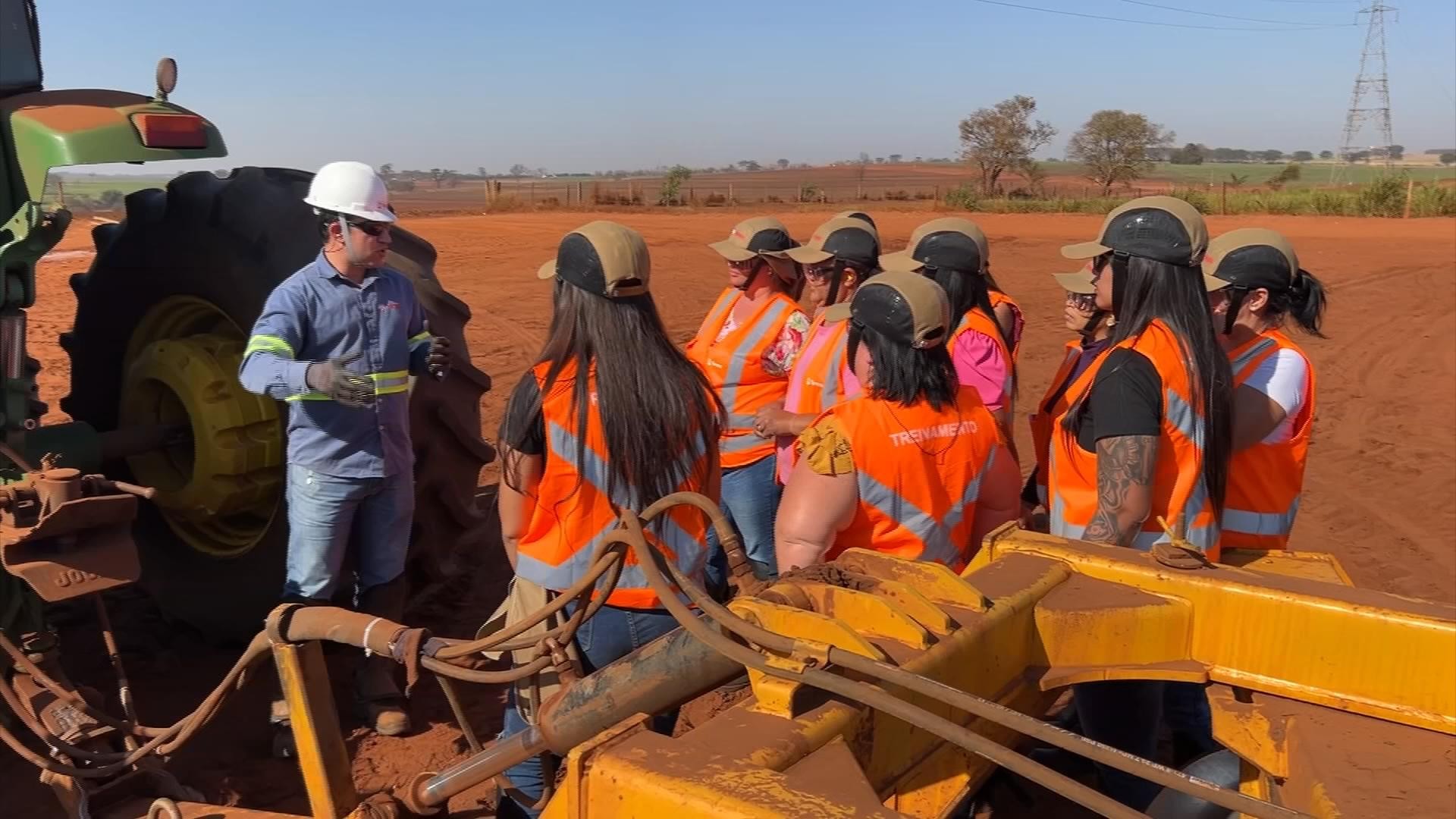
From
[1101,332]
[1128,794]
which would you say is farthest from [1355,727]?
[1101,332]

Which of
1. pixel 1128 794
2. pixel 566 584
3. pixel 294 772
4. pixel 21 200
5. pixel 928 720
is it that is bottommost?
pixel 294 772

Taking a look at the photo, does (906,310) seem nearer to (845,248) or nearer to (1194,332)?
(1194,332)

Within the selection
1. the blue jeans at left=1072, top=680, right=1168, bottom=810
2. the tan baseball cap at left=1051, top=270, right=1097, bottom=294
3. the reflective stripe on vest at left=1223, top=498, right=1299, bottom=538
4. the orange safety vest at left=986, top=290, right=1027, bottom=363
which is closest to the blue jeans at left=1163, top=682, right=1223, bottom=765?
the blue jeans at left=1072, top=680, right=1168, bottom=810

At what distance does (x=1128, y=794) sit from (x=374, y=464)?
92.9 inches

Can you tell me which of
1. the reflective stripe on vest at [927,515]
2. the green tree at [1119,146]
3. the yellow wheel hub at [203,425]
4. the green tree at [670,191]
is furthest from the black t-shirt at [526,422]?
the green tree at [1119,146]

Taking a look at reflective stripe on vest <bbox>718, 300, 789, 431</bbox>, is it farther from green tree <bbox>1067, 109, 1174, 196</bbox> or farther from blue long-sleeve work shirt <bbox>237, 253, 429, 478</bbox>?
green tree <bbox>1067, 109, 1174, 196</bbox>

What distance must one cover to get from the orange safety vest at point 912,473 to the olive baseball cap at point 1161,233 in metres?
0.62

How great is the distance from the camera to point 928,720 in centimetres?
145

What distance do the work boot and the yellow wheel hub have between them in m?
0.56

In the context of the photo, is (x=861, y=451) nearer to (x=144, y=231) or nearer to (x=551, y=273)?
(x=551, y=273)

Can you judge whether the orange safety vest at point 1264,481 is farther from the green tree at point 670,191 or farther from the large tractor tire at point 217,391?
the green tree at point 670,191

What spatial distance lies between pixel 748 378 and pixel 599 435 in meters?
2.08

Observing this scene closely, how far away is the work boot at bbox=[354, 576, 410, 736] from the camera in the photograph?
3789 mm

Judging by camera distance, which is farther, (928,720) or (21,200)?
(21,200)
